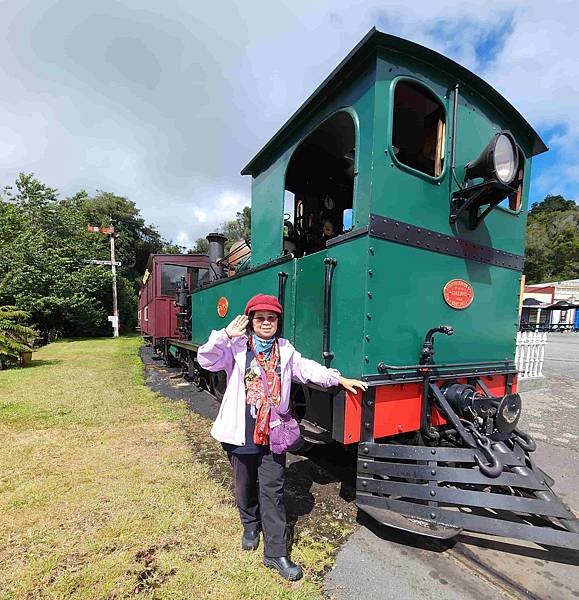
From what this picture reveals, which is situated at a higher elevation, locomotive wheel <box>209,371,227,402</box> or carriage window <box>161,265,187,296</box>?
carriage window <box>161,265,187,296</box>

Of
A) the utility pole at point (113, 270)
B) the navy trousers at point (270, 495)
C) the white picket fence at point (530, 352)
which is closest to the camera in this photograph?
the navy trousers at point (270, 495)

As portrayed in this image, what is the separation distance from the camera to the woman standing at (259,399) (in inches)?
80.8

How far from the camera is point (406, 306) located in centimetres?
254

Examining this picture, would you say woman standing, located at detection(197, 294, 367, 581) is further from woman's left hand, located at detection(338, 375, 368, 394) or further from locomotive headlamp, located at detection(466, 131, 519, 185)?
locomotive headlamp, located at detection(466, 131, 519, 185)

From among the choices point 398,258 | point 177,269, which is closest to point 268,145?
point 398,258

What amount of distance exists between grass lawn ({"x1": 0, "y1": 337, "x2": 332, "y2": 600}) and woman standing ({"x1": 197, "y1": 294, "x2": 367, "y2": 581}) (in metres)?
0.28

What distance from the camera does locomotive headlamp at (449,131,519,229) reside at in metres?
2.50

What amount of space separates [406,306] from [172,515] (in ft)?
7.65

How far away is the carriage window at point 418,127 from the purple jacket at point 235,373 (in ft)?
5.94

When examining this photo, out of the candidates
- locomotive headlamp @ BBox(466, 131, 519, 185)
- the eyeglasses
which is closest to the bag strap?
the eyeglasses

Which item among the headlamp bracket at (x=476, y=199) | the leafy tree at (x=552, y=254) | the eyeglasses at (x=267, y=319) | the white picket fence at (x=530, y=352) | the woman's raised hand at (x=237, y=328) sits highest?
the leafy tree at (x=552, y=254)

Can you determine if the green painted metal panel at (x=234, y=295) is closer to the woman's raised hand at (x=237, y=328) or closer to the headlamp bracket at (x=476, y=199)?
the woman's raised hand at (x=237, y=328)

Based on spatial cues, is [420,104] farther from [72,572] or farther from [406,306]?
[72,572]

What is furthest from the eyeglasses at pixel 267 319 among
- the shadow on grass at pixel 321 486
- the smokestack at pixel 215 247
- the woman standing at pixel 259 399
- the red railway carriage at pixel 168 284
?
the red railway carriage at pixel 168 284
